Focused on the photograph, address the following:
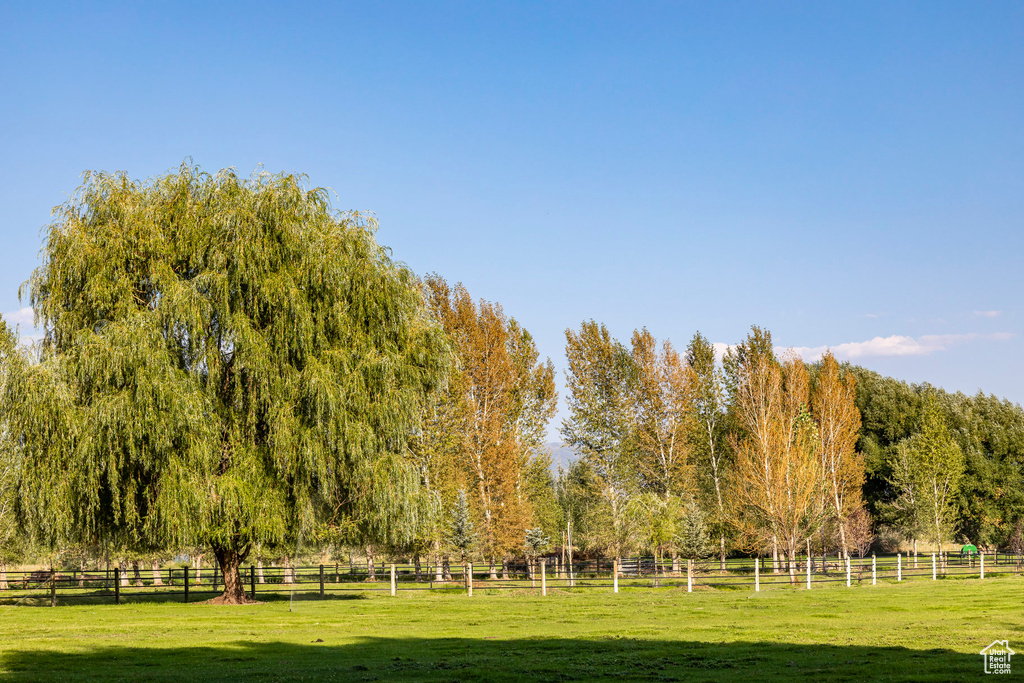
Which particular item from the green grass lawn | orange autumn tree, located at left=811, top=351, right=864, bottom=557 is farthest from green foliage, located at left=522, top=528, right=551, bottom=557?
orange autumn tree, located at left=811, top=351, right=864, bottom=557

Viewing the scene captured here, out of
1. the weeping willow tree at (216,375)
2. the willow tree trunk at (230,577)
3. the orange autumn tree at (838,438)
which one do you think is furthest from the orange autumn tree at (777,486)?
the willow tree trunk at (230,577)

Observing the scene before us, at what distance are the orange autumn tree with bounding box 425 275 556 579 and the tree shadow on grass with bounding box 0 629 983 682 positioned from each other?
3034 cm

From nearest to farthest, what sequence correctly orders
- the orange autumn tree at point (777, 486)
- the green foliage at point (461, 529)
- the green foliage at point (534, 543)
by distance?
the orange autumn tree at point (777, 486) → the green foliage at point (461, 529) → the green foliage at point (534, 543)

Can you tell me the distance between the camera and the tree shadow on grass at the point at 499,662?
1187 centimetres

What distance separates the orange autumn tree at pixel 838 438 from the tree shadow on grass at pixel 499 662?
4718cm

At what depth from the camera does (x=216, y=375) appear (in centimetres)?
2692

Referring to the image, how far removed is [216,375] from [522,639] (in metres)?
14.3

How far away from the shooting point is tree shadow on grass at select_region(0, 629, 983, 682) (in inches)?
467

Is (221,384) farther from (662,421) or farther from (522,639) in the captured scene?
(662,421)

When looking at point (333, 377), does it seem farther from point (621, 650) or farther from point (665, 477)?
point (665, 477)

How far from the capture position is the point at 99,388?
26.1 metres

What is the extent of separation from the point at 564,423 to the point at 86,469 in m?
36.7

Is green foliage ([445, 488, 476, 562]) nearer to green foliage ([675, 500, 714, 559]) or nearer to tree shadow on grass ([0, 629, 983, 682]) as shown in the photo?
green foliage ([675, 500, 714, 559])

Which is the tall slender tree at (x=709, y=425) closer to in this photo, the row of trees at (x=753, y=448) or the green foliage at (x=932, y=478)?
the row of trees at (x=753, y=448)
